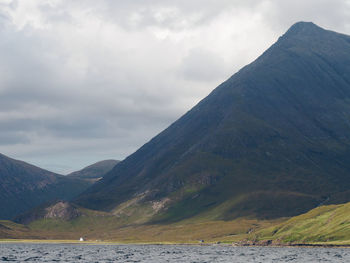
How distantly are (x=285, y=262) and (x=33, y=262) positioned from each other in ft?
286

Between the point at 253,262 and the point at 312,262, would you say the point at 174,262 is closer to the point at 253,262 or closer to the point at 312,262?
the point at 253,262

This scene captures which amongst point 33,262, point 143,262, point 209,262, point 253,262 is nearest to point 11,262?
point 33,262

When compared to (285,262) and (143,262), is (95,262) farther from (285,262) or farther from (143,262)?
(285,262)

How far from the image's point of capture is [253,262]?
610 ft

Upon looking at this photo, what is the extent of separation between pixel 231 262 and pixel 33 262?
68315 millimetres

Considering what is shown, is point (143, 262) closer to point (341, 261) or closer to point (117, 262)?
point (117, 262)

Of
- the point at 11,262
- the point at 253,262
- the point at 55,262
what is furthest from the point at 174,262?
the point at 11,262

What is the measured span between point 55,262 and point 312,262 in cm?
8949

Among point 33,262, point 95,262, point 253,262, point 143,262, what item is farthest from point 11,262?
point 253,262

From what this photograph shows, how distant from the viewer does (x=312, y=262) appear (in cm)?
18538

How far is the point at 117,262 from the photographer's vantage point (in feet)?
607

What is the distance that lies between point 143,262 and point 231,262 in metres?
30.5

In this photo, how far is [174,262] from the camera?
604 feet

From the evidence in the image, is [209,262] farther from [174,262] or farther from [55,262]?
[55,262]
